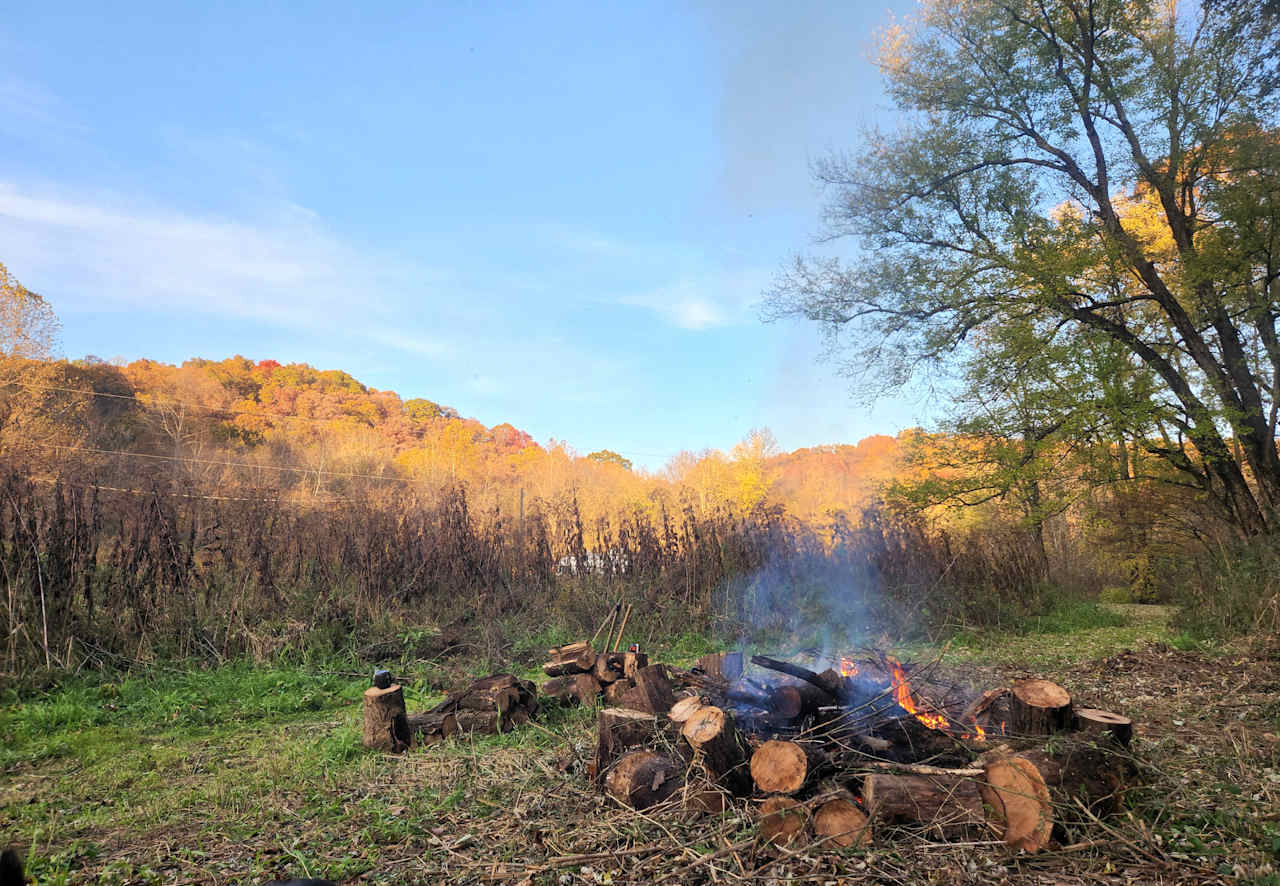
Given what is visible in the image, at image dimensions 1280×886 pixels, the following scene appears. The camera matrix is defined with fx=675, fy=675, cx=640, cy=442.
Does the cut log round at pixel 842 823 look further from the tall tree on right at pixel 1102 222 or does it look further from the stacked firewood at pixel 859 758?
the tall tree on right at pixel 1102 222

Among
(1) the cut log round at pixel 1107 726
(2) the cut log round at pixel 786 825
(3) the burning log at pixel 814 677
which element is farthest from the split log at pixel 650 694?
(1) the cut log round at pixel 1107 726

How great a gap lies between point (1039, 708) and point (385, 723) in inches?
146

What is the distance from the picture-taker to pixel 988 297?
11742 millimetres

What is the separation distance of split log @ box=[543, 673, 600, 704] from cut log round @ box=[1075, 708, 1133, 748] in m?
3.10

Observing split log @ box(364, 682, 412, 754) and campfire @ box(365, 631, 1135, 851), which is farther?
split log @ box(364, 682, 412, 754)

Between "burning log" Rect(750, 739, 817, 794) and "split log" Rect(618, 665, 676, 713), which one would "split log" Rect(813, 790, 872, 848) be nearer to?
"burning log" Rect(750, 739, 817, 794)

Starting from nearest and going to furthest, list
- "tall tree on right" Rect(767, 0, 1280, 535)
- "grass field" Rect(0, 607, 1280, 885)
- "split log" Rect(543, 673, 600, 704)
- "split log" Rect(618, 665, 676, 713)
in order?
1. "grass field" Rect(0, 607, 1280, 885)
2. "split log" Rect(618, 665, 676, 713)
3. "split log" Rect(543, 673, 600, 704)
4. "tall tree on right" Rect(767, 0, 1280, 535)

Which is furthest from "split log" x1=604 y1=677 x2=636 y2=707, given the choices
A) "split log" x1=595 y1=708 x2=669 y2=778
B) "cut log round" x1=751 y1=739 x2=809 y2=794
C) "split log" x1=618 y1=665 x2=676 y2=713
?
"cut log round" x1=751 y1=739 x2=809 y2=794

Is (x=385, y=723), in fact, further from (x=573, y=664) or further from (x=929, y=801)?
(x=929, y=801)

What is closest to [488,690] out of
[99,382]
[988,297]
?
[988,297]

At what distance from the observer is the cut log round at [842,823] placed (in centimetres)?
248

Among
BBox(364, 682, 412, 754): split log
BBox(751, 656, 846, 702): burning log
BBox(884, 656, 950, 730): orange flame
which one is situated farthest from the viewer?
BBox(364, 682, 412, 754): split log

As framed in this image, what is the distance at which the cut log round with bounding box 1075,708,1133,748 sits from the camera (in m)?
2.81

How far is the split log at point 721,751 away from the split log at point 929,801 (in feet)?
1.70
